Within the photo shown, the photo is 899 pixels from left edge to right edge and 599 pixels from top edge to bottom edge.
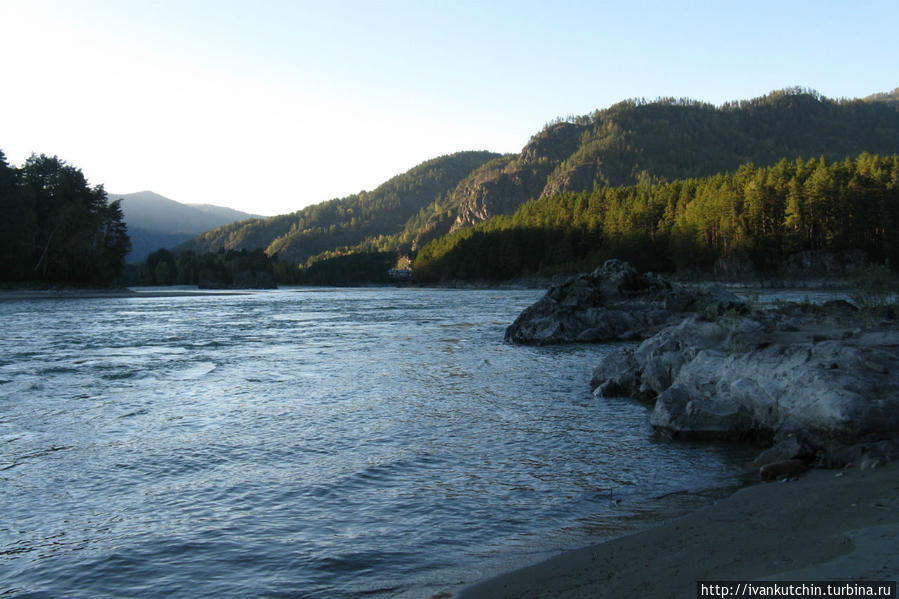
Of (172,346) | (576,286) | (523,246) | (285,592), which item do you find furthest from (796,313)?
(523,246)

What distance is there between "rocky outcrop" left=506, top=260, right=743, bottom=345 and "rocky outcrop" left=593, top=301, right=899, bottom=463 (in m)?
14.6

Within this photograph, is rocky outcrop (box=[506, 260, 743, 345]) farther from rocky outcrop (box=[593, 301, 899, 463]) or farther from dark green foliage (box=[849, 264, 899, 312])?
rocky outcrop (box=[593, 301, 899, 463])

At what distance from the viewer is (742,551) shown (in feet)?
20.1

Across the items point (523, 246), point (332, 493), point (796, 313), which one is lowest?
point (332, 493)

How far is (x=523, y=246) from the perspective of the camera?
161500 mm

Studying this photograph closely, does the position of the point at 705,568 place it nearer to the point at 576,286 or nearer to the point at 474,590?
the point at 474,590

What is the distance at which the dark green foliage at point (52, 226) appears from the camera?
291ft

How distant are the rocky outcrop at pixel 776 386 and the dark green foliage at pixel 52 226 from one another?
104m

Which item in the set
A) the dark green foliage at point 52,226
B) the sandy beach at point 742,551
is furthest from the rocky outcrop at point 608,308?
the dark green foliage at point 52,226

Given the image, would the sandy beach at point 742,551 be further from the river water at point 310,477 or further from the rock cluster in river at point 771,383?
the rock cluster in river at point 771,383

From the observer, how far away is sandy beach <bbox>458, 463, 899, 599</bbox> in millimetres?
5312

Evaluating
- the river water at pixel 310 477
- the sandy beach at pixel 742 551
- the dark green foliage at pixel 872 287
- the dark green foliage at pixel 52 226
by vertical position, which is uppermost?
the dark green foliage at pixel 52 226

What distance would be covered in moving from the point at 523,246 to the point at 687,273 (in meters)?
56.0

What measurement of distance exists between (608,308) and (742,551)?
3078cm
